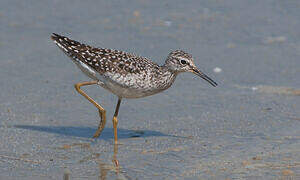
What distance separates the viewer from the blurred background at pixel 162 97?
754 cm

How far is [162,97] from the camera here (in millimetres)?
9820

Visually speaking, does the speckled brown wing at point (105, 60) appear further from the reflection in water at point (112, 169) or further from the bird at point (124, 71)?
the reflection in water at point (112, 169)

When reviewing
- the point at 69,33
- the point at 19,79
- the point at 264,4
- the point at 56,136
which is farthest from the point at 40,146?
the point at 264,4

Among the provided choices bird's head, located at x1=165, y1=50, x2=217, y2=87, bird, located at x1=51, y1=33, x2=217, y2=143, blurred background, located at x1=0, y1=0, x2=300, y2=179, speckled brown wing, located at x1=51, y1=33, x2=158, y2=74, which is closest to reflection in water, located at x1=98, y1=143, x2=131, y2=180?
blurred background, located at x1=0, y1=0, x2=300, y2=179

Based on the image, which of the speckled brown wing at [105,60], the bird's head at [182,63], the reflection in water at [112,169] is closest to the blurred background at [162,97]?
the reflection in water at [112,169]

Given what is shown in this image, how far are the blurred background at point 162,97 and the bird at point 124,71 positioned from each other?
61 centimetres

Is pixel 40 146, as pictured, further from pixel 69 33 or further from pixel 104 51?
pixel 69 33

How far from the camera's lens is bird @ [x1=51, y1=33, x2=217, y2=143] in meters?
8.34

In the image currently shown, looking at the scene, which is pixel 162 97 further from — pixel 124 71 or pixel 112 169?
pixel 112 169

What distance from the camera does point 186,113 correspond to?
9.15m

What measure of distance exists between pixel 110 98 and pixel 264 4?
474 centimetres

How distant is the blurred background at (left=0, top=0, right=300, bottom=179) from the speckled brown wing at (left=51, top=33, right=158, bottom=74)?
0.92m

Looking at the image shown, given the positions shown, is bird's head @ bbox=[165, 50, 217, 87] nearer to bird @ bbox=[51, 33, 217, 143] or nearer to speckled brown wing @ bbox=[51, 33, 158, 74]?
bird @ bbox=[51, 33, 217, 143]

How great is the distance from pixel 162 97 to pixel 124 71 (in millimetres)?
1627
